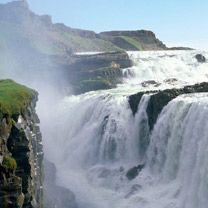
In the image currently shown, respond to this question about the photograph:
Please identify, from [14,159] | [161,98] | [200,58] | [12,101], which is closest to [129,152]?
[161,98]

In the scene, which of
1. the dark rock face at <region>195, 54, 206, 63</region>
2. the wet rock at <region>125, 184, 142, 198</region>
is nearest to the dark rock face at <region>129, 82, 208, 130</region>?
the wet rock at <region>125, 184, 142, 198</region>

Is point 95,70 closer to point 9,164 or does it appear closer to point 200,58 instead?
point 200,58

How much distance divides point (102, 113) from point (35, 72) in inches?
1820

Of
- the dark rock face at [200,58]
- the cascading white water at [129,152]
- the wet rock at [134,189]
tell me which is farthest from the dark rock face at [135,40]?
the wet rock at [134,189]

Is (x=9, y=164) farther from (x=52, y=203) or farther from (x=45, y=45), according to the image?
(x=45, y=45)

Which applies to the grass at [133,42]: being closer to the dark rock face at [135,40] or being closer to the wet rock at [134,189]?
the dark rock face at [135,40]

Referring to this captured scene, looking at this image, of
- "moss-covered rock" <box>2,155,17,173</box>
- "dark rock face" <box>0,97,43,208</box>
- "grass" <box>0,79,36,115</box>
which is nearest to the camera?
"dark rock face" <box>0,97,43,208</box>

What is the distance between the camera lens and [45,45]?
129 metres

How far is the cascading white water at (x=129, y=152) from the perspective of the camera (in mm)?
39594

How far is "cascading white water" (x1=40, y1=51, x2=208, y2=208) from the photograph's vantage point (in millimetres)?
39594

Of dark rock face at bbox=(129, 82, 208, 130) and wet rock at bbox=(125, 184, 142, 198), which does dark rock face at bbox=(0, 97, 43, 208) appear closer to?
wet rock at bbox=(125, 184, 142, 198)

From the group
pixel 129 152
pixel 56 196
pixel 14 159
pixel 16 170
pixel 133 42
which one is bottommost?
pixel 56 196

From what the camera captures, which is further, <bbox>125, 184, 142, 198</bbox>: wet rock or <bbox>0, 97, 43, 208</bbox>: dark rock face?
<bbox>125, 184, 142, 198</bbox>: wet rock

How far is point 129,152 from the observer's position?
52531mm
